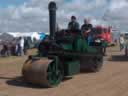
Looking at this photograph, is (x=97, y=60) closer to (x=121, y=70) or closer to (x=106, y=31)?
(x=121, y=70)

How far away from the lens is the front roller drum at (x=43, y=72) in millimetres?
10383

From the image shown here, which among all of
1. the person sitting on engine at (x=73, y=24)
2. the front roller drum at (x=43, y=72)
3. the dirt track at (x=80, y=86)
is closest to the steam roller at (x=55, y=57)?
the front roller drum at (x=43, y=72)

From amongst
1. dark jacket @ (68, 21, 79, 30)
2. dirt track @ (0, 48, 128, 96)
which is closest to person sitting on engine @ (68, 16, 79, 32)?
dark jacket @ (68, 21, 79, 30)

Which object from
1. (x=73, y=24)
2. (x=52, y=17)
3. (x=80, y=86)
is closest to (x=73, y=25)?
(x=73, y=24)

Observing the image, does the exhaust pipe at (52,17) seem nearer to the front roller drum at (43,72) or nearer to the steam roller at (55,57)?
the steam roller at (55,57)

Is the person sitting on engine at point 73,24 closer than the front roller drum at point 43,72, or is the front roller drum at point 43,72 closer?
the front roller drum at point 43,72

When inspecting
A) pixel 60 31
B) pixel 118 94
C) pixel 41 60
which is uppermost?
pixel 60 31

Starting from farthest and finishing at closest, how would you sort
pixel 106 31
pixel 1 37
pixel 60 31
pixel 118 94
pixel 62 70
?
pixel 1 37 → pixel 106 31 → pixel 60 31 → pixel 62 70 → pixel 118 94

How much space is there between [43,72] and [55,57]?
71 cm

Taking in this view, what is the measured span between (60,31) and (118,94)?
367cm

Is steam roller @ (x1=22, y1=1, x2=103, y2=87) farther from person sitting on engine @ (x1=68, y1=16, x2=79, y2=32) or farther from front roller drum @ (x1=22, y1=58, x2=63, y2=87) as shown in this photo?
person sitting on engine @ (x1=68, y1=16, x2=79, y2=32)

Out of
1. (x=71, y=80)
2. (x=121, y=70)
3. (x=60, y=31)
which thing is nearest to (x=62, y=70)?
(x=71, y=80)

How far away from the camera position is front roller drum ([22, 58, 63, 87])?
10383 mm

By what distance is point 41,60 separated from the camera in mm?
10758
